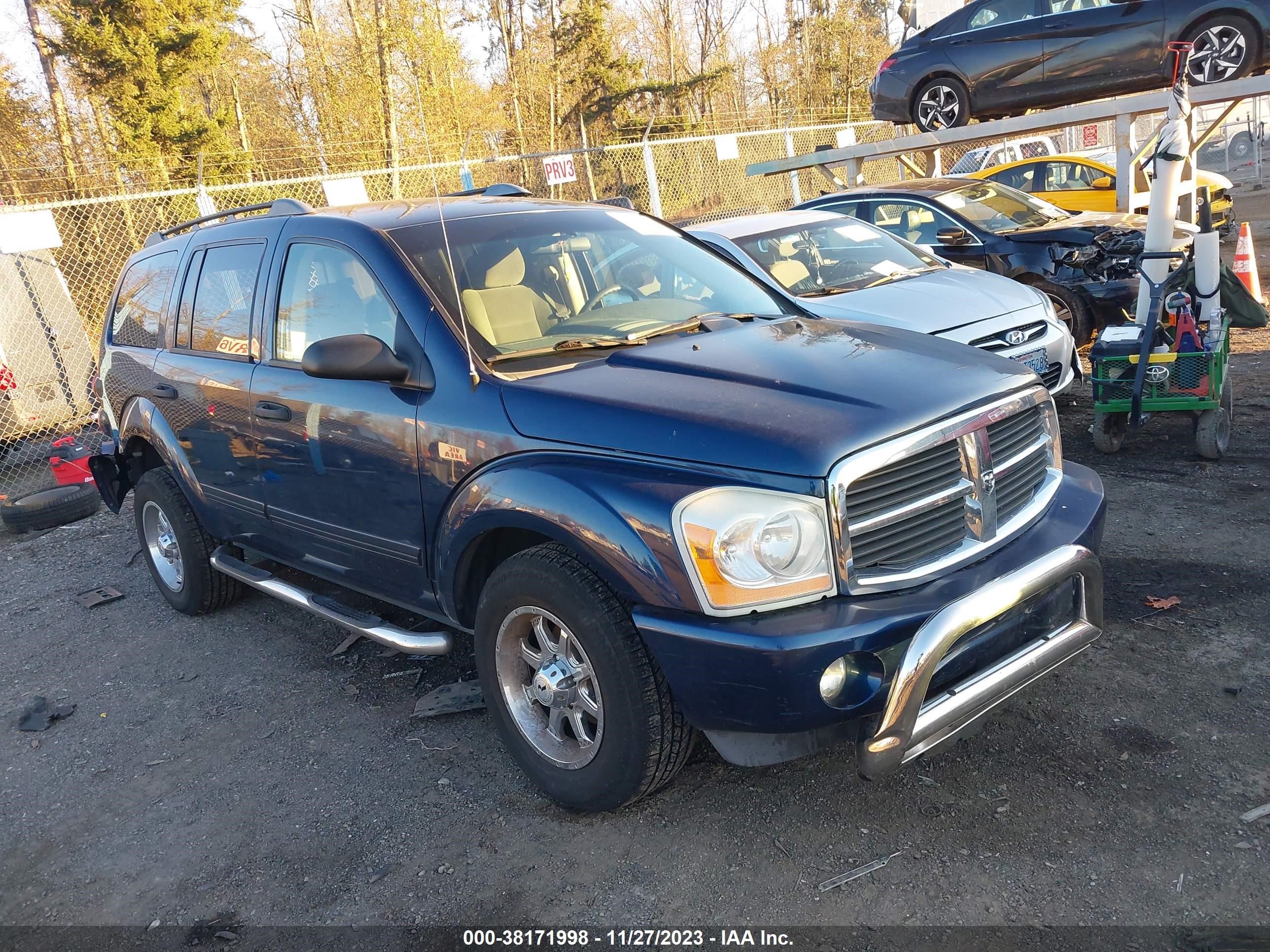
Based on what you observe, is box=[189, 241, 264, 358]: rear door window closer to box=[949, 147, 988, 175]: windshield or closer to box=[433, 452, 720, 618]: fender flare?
box=[433, 452, 720, 618]: fender flare

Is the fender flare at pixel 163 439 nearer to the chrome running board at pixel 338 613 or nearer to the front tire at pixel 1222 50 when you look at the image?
the chrome running board at pixel 338 613

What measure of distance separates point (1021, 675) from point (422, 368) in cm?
215

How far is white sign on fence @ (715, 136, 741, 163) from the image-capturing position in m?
15.0

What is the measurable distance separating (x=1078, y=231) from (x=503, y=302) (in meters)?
6.65

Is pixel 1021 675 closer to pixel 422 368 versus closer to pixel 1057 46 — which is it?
pixel 422 368

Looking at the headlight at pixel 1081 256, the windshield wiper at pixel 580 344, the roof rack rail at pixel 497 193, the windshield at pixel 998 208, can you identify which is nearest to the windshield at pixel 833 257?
the headlight at pixel 1081 256

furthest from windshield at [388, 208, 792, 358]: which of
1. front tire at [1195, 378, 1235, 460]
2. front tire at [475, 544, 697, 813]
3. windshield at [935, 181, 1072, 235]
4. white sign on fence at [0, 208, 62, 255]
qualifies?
white sign on fence at [0, 208, 62, 255]

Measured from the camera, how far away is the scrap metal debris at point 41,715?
437cm

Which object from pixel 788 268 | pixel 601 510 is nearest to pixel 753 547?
pixel 601 510

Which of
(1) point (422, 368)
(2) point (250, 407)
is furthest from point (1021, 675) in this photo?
(2) point (250, 407)

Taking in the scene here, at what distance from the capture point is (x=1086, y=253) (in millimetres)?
7707

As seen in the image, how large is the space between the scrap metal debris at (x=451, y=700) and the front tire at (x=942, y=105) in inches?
374

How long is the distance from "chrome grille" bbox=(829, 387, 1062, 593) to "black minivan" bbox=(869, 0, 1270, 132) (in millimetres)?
8842

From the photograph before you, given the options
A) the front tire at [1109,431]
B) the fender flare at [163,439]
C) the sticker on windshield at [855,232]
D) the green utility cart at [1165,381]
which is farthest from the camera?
the sticker on windshield at [855,232]
